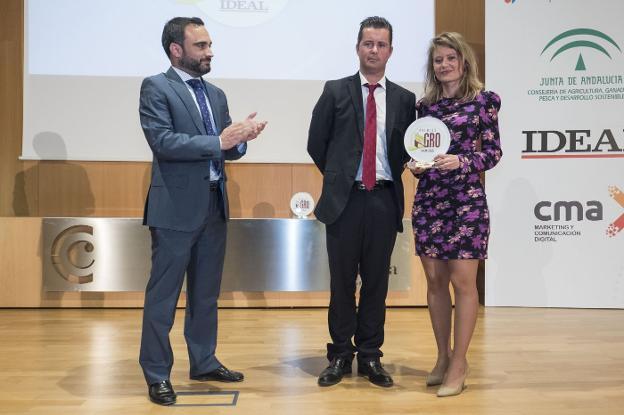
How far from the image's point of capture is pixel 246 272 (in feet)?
15.5

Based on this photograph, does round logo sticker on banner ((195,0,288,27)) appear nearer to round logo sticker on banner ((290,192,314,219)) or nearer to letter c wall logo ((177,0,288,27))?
letter c wall logo ((177,0,288,27))

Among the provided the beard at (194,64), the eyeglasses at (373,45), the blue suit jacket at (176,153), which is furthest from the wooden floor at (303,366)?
the eyeglasses at (373,45)

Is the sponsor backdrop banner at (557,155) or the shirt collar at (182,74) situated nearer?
the shirt collar at (182,74)

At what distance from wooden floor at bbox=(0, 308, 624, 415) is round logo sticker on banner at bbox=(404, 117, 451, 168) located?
100 cm

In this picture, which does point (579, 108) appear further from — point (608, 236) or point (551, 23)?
point (608, 236)

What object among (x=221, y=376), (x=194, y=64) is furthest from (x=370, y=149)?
(x=221, y=376)

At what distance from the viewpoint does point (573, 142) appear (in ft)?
15.8

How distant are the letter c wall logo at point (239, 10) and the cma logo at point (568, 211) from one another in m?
2.63

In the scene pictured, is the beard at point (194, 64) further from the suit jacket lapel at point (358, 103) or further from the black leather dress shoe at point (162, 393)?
the black leather dress shoe at point (162, 393)

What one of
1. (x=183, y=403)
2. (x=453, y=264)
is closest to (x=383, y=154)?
(x=453, y=264)

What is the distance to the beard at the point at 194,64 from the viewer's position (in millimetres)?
2671

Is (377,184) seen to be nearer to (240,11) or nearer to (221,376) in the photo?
(221,376)

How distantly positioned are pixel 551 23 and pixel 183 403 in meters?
4.03

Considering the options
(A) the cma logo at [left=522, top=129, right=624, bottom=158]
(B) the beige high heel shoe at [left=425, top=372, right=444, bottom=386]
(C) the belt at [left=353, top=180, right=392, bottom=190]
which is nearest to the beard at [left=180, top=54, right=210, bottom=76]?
(C) the belt at [left=353, top=180, right=392, bottom=190]
